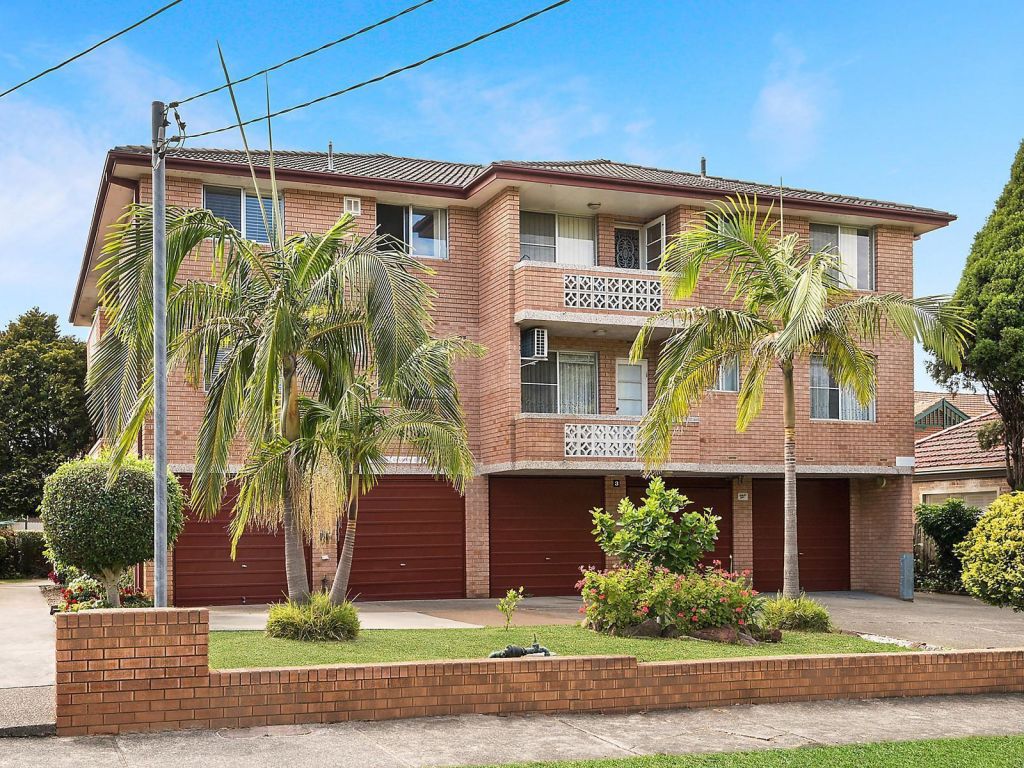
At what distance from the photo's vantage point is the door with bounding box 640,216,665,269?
24.9 metres

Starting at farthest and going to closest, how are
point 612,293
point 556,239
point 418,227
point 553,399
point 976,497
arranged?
point 976,497 → point 556,239 → point 553,399 → point 418,227 → point 612,293

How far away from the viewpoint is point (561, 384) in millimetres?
24422

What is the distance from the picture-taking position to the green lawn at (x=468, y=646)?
12852mm

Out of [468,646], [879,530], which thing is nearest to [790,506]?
[468,646]

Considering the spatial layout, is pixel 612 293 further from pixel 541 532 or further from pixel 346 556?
pixel 346 556

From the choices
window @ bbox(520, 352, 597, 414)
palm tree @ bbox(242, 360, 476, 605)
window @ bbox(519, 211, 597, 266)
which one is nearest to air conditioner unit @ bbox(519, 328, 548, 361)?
window @ bbox(520, 352, 597, 414)

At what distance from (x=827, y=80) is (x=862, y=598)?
488 inches

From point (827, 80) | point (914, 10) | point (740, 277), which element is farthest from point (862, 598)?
point (914, 10)

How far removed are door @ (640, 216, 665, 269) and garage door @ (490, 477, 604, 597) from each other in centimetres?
484

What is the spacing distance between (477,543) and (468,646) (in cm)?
925

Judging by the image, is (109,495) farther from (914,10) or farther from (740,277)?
(914,10)

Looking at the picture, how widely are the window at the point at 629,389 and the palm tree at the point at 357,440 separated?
8.88 meters

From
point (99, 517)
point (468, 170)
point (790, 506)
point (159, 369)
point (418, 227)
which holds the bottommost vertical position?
point (99, 517)

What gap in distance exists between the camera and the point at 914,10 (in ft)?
48.1
